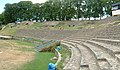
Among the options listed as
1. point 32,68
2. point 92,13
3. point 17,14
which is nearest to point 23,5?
point 17,14

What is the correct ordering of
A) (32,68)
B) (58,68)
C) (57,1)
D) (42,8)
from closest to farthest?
(58,68), (32,68), (57,1), (42,8)

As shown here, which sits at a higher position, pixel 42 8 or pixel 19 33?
pixel 42 8

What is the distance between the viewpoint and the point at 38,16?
7931 cm

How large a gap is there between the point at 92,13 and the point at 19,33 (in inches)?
801

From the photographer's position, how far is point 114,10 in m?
47.9

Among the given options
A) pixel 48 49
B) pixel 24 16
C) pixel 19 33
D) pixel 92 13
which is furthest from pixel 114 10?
pixel 24 16

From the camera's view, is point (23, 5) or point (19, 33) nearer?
point (19, 33)

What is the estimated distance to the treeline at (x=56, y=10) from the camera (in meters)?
60.8

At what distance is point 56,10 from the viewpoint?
69875 mm

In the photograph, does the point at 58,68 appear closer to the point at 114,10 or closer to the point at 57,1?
the point at 114,10

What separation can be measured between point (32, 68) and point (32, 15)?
225 ft

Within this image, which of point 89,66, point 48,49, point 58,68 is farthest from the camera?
point 48,49

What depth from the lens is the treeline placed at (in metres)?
60.8

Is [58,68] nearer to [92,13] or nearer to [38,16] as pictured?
[92,13]
